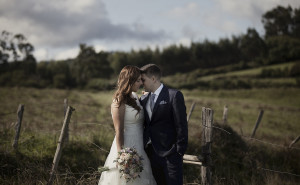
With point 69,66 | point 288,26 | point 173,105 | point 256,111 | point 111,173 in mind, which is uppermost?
point 288,26

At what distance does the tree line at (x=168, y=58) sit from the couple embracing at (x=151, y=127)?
40.8m

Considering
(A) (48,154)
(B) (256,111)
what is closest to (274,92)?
(B) (256,111)

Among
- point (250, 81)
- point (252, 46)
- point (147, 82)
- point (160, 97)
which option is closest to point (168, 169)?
point (160, 97)

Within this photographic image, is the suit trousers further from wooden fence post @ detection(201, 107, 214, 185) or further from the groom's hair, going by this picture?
the groom's hair

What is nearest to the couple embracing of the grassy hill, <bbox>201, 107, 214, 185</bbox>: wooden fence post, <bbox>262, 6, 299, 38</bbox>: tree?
<bbox>201, 107, 214, 185</bbox>: wooden fence post

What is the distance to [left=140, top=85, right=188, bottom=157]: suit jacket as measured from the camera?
373cm

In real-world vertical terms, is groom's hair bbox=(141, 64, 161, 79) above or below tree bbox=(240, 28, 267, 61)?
below

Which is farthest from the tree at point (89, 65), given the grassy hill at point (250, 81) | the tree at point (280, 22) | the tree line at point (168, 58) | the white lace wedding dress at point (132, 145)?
the white lace wedding dress at point (132, 145)

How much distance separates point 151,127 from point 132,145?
0.43 meters

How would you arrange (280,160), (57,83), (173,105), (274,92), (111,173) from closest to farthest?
1. (173,105)
2. (111,173)
3. (280,160)
4. (274,92)
5. (57,83)

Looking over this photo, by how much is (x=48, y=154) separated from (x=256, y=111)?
22.7 m

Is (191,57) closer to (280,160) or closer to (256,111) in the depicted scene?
(256,111)

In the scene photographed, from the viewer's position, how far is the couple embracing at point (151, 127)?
149 inches

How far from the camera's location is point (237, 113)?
2452 centimetres
